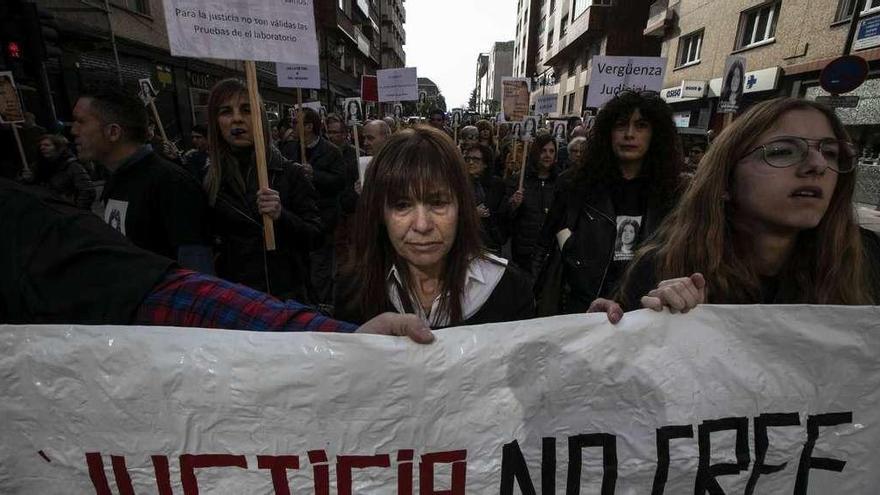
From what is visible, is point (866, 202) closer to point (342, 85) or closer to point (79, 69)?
point (79, 69)

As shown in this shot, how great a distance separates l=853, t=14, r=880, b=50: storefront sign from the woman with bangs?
12935 millimetres

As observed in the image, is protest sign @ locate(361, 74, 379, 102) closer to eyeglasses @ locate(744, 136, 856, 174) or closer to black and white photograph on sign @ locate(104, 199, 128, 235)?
black and white photograph on sign @ locate(104, 199, 128, 235)

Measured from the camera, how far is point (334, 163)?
4.71 metres

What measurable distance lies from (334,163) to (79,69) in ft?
32.8

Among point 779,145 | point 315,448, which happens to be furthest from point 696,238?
point 315,448

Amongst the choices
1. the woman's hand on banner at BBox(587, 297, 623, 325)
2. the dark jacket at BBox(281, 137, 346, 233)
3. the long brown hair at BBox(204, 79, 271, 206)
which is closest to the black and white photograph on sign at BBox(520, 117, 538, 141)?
the dark jacket at BBox(281, 137, 346, 233)

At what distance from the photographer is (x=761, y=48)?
13.1m

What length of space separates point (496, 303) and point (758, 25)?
17.2m

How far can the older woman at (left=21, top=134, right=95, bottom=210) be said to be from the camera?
4656 millimetres

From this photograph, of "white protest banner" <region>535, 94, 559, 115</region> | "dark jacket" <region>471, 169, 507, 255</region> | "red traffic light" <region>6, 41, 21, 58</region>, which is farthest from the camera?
"white protest banner" <region>535, 94, 559, 115</region>

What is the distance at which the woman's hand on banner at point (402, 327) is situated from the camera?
103cm

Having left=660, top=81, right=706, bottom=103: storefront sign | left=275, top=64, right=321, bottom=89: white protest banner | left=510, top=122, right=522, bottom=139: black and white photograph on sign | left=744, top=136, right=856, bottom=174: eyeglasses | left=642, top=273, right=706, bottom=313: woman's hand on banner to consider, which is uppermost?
left=660, top=81, right=706, bottom=103: storefront sign

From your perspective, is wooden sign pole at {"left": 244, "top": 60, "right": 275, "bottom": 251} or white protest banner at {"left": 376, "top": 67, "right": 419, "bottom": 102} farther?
white protest banner at {"left": 376, "top": 67, "right": 419, "bottom": 102}

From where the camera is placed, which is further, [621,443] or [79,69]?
[79,69]
